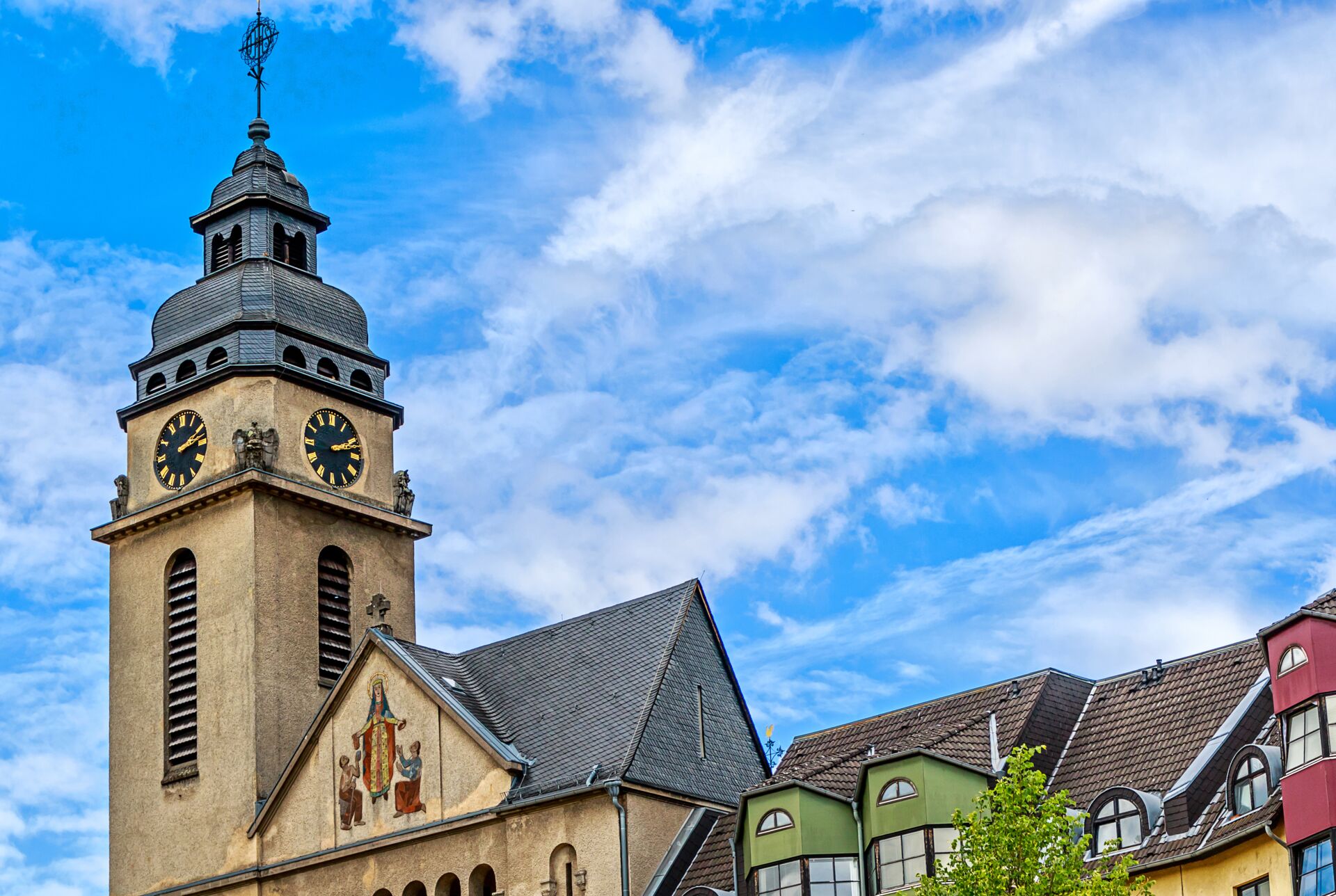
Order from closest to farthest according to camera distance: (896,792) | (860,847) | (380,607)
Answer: (896,792)
(860,847)
(380,607)

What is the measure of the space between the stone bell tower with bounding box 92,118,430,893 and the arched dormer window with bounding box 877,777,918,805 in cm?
1508

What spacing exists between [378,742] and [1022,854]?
2086 centimetres

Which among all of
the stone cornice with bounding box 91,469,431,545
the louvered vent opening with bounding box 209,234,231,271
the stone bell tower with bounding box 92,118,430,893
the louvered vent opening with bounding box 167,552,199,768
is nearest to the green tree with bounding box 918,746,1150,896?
the stone bell tower with bounding box 92,118,430,893

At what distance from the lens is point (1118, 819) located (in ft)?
143

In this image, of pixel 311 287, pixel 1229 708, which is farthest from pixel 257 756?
pixel 1229 708

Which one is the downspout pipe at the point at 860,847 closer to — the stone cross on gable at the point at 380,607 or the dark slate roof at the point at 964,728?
the dark slate roof at the point at 964,728

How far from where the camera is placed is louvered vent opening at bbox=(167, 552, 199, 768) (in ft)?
196

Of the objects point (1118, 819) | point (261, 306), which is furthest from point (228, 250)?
point (1118, 819)

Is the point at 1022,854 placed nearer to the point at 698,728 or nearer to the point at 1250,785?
the point at 1250,785

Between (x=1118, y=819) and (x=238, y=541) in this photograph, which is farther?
(x=238, y=541)

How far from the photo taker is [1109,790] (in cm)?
4394

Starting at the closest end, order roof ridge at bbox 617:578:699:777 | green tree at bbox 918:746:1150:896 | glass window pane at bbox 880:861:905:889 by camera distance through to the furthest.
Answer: green tree at bbox 918:746:1150:896, glass window pane at bbox 880:861:905:889, roof ridge at bbox 617:578:699:777

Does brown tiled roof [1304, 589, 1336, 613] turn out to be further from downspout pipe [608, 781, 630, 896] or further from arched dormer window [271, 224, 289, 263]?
arched dormer window [271, 224, 289, 263]

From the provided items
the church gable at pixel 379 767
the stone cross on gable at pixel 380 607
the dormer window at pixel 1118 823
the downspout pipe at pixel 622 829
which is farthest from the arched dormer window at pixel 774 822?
the stone cross on gable at pixel 380 607
